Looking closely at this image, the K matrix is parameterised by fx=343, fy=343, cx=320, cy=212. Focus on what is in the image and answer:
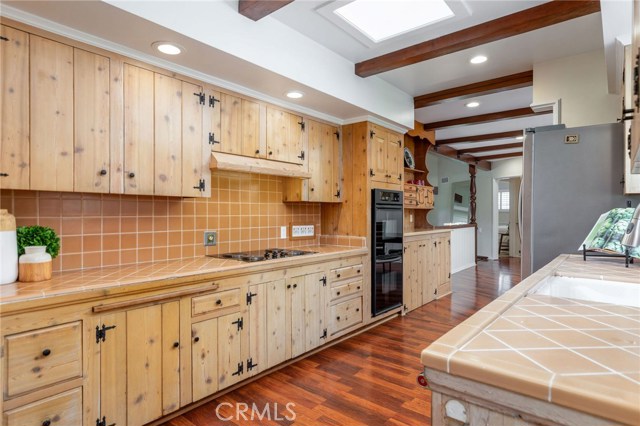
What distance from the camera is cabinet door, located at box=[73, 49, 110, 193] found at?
1921 mm

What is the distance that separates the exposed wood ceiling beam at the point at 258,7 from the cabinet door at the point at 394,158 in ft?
7.10

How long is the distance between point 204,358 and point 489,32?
3006 millimetres

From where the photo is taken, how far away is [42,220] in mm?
2014

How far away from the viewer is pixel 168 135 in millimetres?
2320

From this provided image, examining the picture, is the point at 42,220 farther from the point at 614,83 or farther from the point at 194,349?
the point at 614,83

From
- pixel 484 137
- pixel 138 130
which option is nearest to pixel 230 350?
pixel 138 130

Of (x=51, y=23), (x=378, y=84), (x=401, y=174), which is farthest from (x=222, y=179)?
(x=401, y=174)

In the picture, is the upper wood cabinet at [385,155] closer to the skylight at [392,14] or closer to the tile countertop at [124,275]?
the skylight at [392,14]

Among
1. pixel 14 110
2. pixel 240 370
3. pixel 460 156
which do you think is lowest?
pixel 240 370

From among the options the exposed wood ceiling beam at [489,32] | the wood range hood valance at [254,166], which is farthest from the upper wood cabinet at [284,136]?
the exposed wood ceiling beam at [489,32]

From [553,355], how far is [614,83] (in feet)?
9.81

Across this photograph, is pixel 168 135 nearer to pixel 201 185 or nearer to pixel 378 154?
pixel 201 185

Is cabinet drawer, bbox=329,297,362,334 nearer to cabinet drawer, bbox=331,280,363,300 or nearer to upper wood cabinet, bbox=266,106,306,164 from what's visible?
cabinet drawer, bbox=331,280,363,300

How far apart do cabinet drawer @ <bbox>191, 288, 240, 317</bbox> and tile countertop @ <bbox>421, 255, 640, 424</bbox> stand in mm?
1701
